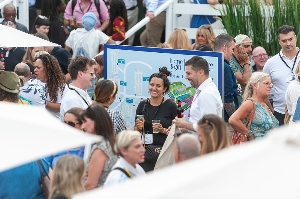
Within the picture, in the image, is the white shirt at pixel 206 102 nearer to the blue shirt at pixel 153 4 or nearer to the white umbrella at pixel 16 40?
the white umbrella at pixel 16 40

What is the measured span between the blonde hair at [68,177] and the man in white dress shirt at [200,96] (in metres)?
2.61

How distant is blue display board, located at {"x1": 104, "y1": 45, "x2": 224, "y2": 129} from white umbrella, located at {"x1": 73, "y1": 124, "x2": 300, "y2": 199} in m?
5.21

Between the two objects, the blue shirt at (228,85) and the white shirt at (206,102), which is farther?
the blue shirt at (228,85)

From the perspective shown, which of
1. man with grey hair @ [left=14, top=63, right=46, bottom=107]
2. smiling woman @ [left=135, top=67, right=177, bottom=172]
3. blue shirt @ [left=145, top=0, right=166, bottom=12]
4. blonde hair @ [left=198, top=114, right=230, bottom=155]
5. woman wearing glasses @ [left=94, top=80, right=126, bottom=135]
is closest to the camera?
blonde hair @ [left=198, top=114, right=230, bottom=155]

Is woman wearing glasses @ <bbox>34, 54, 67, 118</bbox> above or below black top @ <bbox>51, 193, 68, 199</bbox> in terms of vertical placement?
above

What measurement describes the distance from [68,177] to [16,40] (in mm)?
3482

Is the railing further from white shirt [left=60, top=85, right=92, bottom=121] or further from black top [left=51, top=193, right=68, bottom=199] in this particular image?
black top [left=51, top=193, right=68, bottom=199]

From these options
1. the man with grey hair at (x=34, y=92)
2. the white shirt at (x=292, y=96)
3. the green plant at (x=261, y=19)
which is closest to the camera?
the white shirt at (x=292, y=96)

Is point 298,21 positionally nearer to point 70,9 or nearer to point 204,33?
point 204,33

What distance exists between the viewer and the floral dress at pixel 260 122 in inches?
343

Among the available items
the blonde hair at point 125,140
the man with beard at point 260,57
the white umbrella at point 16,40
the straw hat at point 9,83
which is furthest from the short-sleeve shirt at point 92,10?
the blonde hair at point 125,140

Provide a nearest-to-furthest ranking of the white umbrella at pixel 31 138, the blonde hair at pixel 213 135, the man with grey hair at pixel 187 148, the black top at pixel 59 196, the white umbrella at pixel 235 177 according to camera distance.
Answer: the white umbrella at pixel 235 177
the white umbrella at pixel 31 138
the black top at pixel 59 196
the man with grey hair at pixel 187 148
the blonde hair at pixel 213 135

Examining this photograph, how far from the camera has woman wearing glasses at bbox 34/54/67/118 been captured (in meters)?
9.73

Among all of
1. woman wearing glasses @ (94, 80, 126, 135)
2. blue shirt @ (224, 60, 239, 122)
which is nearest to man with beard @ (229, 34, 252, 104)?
blue shirt @ (224, 60, 239, 122)
